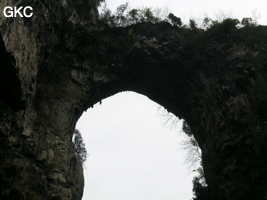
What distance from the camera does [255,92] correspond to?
1579 cm

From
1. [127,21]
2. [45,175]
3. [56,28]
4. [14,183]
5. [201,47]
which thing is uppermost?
[127,21]

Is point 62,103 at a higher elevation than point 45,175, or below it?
higher

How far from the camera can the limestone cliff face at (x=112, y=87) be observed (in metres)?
11.7

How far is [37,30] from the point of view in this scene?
39.5 feet

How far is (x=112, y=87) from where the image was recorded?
19297 mm

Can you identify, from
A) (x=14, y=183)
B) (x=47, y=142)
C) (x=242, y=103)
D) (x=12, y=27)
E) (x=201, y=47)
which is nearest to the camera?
(x=12, y=27)

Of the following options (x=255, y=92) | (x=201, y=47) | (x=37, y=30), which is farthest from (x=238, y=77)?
(x=37, y=30)

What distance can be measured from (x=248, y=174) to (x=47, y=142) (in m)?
8.94

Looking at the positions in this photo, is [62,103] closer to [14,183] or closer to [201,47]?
[14,183]

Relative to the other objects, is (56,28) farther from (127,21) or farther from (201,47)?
(201,47)

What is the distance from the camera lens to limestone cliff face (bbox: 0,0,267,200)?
11.7m

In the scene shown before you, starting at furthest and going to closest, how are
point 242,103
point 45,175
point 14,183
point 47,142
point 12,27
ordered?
point 242,103, point 47,142, point 45,175, point 14,183, point 12,27

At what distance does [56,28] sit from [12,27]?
629 centimetres

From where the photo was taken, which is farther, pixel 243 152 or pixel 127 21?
pixel 127 21
